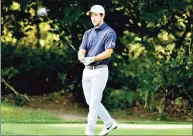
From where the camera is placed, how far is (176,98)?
13.3 m

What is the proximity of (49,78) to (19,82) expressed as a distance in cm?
83

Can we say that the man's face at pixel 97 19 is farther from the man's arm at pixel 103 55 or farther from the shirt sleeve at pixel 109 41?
the man's arm at pixel 103 55

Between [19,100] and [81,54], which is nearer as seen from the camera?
[81,54]

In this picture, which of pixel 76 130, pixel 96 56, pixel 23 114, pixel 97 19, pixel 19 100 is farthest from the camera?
pixel 19 100

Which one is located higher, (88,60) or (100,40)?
(100,40)

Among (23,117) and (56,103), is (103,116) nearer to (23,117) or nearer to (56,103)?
(23,117)

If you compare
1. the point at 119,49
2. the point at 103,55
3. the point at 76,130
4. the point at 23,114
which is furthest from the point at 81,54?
the point at 119,49

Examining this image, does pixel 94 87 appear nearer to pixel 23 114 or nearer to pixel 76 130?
pixel 76 130

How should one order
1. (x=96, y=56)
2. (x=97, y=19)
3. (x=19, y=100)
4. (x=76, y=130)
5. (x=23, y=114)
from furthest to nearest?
(x=19, y=100)
(x=23, y=114)
(x=76, y=130)
(x=97, y=19)
(x=96, y=56)

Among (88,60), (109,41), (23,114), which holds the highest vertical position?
(109,41)

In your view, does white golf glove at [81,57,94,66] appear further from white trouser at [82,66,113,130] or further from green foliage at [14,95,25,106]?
green foliage at [14,95,25,106]

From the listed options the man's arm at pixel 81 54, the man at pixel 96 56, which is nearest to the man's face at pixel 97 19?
the man at pixel 96 56

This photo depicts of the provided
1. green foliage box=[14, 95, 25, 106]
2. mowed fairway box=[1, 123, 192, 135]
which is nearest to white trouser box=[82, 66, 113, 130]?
mowed fairway box=[1, 123, 192, 135]

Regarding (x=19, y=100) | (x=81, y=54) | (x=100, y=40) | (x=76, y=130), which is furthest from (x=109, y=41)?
(x=19, y=100)
